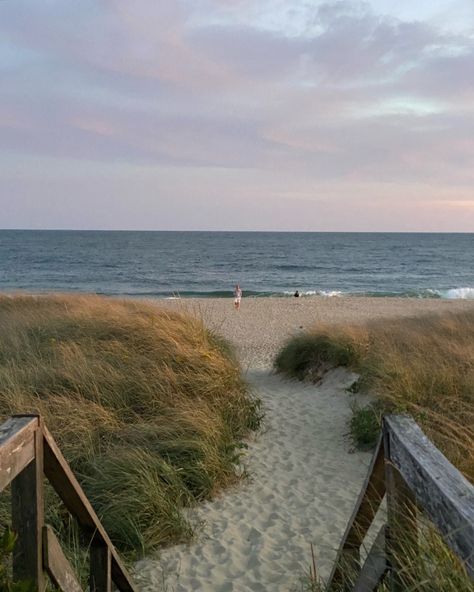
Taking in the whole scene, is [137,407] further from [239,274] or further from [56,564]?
[239,274]

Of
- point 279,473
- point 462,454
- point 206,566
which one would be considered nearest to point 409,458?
point 206,566

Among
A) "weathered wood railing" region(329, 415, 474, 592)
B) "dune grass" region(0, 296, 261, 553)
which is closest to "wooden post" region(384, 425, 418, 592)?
"weathered wood railing" region(329, 415, 474, 592)

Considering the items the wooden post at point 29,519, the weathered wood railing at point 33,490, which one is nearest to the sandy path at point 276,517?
the weathered wood railing at point 33,490

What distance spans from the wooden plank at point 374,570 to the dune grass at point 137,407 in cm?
221

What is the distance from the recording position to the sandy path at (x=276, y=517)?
4414 millimetres

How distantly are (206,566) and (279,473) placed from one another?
1.98 metres

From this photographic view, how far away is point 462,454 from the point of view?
5.23 metres

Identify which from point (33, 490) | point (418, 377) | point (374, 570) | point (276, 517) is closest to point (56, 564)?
point (33, 490)

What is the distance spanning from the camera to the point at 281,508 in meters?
5.57

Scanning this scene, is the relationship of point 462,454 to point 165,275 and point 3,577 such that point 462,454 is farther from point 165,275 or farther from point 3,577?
point 165,275

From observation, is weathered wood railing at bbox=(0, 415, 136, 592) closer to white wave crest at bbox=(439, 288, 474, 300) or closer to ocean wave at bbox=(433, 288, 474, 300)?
ocean wave at bbox=(433, 288, 474, 300)

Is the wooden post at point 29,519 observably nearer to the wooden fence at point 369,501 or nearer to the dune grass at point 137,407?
the wooden fence at point 369,501

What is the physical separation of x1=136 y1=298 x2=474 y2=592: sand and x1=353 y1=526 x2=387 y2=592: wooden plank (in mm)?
1494

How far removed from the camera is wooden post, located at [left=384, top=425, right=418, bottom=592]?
98.3 inches
